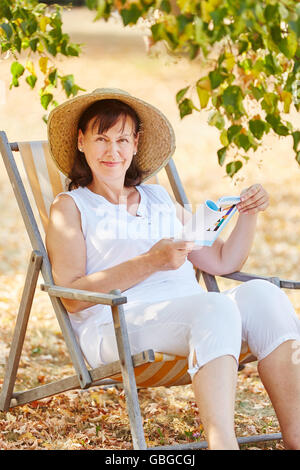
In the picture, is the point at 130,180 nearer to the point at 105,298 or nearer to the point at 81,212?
the point at 81,212

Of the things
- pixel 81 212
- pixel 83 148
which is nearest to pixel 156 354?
pixel 81 212

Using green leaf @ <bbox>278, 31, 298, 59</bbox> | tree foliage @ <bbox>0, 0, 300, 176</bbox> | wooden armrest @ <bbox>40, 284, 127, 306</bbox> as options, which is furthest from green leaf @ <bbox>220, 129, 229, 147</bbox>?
wooden armrest @ <bbox>40, 284, 127, 306</bbox>

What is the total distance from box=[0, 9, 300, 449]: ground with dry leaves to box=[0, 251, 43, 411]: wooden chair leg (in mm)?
132

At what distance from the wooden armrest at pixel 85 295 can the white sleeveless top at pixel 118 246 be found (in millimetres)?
182

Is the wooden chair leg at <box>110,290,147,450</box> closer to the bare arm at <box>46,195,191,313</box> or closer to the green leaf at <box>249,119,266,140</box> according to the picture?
the bare arm at <box>46,195,191,313</box>

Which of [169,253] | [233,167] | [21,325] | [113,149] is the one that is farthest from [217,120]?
[21,325]

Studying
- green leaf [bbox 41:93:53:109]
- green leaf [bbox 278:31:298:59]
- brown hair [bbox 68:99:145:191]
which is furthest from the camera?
green leaf [bbox 41:93:53:109]

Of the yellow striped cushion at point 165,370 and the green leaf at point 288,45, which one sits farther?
the yellow striped cushion at point 165,370

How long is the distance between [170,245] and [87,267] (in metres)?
0.45

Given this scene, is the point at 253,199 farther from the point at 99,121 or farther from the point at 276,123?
the point at 99,121

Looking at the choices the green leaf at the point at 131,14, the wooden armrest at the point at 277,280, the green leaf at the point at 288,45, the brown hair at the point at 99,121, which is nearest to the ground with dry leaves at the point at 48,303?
the brown hair at the point at 99,121

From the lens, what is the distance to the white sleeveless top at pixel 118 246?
9.71 feet

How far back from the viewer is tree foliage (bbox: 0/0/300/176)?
2.11 meters

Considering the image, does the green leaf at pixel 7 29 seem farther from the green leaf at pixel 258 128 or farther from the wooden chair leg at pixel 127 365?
the wooden chair leg at pixel 127 365
